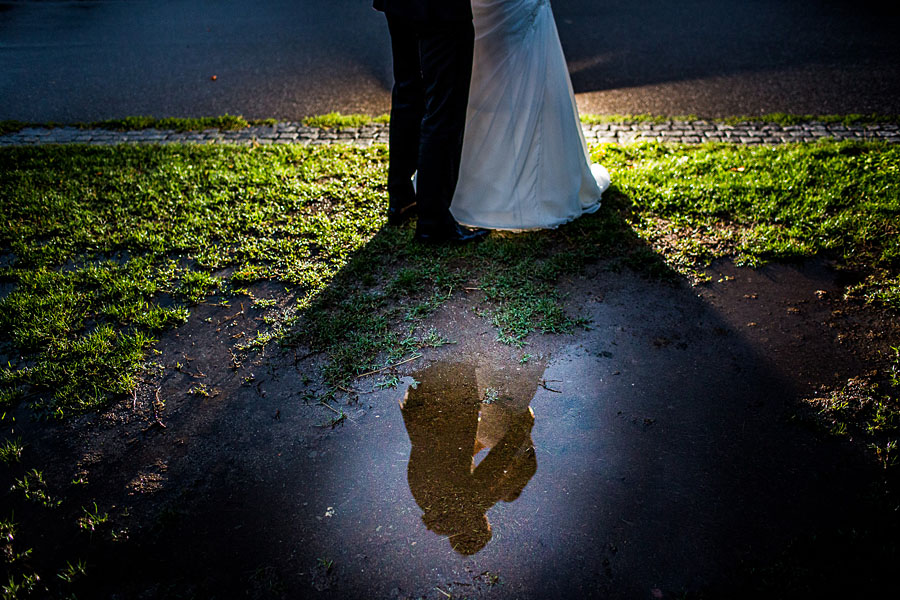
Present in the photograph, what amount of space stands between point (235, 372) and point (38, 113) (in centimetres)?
537

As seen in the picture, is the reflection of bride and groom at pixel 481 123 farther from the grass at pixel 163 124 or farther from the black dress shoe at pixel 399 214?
the grass at pixel 163 124

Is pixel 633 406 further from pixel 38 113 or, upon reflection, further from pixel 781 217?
pixel 38 113

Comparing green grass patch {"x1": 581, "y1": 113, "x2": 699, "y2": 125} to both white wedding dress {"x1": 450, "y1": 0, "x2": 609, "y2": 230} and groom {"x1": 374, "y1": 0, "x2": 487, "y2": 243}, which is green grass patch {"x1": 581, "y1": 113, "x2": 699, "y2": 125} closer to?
white wedding dress {"x1": 450, "y1": 0, "x2": 609, "y2": 230}

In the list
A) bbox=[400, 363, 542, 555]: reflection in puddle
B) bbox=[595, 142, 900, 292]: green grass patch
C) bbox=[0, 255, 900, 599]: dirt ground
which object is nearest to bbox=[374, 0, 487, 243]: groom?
bbox=[0, 255, 900, 599]: dirt ground

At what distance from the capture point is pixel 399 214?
424 centimetres

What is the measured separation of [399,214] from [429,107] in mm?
922

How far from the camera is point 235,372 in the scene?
3.06 m

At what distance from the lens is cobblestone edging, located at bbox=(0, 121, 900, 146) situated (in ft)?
17.8

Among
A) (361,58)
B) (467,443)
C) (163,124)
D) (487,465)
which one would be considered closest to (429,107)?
(467,443)

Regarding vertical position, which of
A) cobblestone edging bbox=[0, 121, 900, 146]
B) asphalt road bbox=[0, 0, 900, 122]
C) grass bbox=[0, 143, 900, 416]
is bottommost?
grass bbox=[0, 143, 900, 416]

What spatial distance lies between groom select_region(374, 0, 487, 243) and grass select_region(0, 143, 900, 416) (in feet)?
0.80

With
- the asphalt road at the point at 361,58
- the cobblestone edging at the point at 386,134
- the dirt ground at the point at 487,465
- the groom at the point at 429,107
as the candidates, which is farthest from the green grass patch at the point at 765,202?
the groom at the point at 429,107

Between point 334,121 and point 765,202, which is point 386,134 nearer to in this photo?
point 334,121

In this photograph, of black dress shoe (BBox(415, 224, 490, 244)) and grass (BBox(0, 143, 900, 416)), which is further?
black dress shoe (BBox(415, 224, 490, 244))
